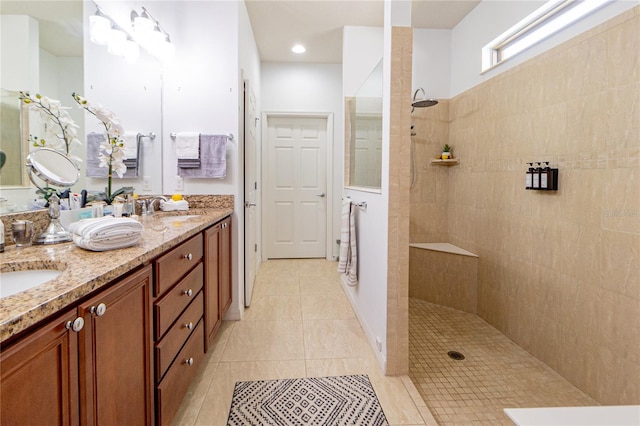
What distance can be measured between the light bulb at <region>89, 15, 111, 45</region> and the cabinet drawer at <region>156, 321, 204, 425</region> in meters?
1.64

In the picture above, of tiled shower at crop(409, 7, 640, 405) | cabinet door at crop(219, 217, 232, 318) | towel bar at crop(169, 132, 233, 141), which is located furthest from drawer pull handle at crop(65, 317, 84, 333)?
tiled shower at crop(409, 7, 640, 405)

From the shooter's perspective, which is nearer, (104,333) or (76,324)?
(76,324)

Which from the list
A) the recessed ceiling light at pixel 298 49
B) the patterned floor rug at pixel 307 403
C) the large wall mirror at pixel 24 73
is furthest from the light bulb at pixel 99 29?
the recessed ceiling light at pixel 298 49

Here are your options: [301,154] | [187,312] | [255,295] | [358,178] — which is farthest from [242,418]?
[301,154]

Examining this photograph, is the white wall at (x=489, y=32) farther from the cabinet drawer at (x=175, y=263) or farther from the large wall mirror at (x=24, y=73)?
the large wall mirror at (x=24, y=73)

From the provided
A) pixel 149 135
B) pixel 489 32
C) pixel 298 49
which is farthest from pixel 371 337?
pixel 298 49

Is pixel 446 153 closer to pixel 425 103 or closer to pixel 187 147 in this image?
pixel 425 103

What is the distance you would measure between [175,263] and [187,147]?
1366mm

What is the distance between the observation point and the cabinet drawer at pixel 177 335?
1.15 m

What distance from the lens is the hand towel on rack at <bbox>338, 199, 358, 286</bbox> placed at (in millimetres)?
2510

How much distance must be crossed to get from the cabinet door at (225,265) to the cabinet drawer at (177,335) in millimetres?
438

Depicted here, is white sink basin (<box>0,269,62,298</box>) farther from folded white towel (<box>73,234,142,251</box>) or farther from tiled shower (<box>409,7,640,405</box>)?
tiled shower (<box>409,7,640,405</box>)

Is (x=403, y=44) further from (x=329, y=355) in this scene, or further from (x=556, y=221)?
(x=329, y=355)

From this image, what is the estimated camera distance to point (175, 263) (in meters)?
1.31
